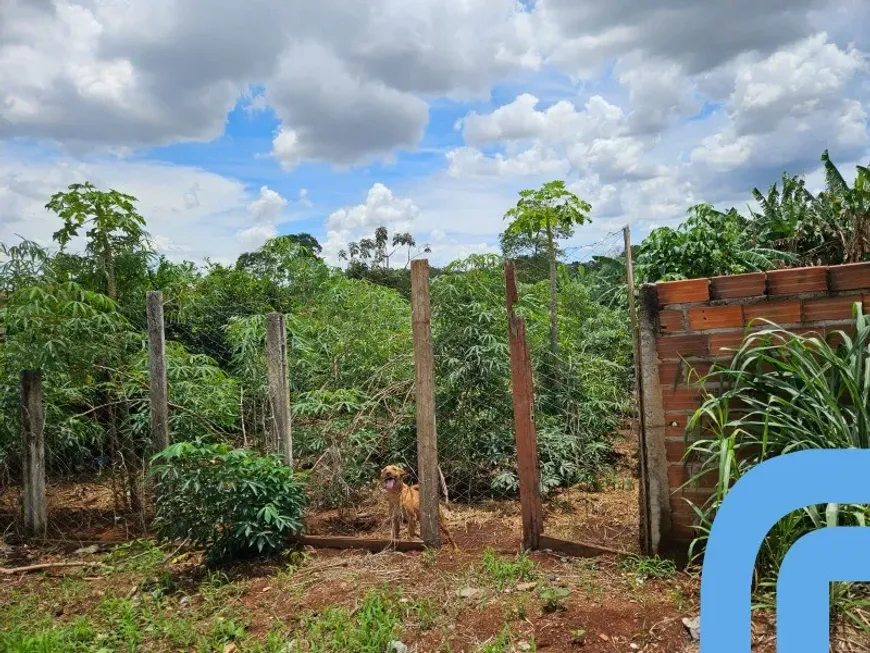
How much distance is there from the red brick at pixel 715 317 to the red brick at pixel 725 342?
4cm

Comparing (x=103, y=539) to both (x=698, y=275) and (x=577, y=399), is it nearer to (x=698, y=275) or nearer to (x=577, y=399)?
(x=577, y=399)

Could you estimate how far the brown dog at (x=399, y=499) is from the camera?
13.5ft

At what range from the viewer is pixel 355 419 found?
4.73 metres

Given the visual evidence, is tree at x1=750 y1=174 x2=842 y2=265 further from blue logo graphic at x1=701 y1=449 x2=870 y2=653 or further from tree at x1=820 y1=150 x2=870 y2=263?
blue logo graphic at x1=701 y1=449 x2=870 y2=653

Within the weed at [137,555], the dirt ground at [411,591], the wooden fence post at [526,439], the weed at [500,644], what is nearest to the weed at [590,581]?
the dirt ground at [411,591]

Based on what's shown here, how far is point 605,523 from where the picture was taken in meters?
4.41

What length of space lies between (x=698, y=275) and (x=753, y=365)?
14.9 ft

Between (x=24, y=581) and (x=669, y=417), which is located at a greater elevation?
(x=669, y=417)

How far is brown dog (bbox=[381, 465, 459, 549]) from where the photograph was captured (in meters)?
4.10

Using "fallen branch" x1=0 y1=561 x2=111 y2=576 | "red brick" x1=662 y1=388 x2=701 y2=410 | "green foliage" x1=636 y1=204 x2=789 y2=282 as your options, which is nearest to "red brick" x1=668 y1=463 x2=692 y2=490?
"red brick" x1=662 y1=388 x2=701 y2=410

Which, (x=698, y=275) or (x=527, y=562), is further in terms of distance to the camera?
(x=698, y=275)

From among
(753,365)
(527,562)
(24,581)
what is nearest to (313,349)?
(24,581)

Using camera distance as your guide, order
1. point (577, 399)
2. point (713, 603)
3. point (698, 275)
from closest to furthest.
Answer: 1. point (713, 603)
2. point (577, 399)
3. point (698, 275)

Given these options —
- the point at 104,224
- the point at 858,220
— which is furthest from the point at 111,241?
the point at 858,220
